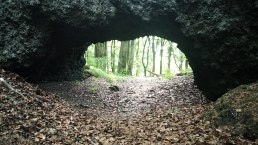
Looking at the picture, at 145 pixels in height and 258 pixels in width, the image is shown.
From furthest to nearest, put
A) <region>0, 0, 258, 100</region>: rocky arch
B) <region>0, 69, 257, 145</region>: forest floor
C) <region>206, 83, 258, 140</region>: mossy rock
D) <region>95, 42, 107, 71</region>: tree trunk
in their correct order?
<region>95, 42, 107, 71</region>: tree trunk, <region>0, 0, 258, 100</region>: rocky arch, <region>206, 83, 258, 140</region>: mossy rock, <region>0, 69, 257, 145</region>: forest floor

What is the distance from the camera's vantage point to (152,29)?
40.4 ft

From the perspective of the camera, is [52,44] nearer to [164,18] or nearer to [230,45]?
[164,18]

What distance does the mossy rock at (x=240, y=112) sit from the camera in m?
6.30

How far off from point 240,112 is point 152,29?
6380mm

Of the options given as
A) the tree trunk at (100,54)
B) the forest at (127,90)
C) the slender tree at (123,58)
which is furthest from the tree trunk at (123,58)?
the forest at (127,90)

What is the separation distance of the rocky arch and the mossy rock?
5.77 feet

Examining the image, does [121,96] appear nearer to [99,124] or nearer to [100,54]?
[99,124]

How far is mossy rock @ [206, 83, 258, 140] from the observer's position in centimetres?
630

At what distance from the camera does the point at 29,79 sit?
39.8 ft

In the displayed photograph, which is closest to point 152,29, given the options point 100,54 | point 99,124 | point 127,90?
point 127,90

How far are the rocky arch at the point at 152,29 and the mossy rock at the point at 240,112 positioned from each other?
1.76m

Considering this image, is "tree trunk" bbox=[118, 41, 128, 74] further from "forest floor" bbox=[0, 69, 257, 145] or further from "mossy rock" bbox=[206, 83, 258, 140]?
"mossy rock" bbox=[206, 83, 258, 140]

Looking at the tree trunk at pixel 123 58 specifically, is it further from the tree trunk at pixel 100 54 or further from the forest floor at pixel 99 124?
the forest floor at pixel 99 124

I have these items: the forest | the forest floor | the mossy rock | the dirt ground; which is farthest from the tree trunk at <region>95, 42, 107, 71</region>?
the mossy rock
